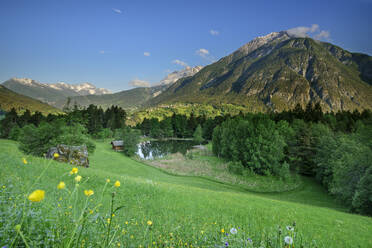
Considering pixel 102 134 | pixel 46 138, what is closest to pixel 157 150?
pixel 102 134

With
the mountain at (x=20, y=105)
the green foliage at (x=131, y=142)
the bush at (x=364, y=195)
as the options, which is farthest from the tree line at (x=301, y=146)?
the mountain at (x=20, y=105)

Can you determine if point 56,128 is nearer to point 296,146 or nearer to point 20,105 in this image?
point 296,146

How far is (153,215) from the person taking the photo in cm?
576

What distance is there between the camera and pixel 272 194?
26.8 meters

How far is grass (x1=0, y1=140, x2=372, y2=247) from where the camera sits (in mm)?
2090

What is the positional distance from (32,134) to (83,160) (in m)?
16.6

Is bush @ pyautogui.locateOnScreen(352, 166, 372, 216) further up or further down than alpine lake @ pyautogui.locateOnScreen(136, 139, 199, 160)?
further up

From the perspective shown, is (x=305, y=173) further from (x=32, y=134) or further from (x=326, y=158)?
(x=32, y=134)

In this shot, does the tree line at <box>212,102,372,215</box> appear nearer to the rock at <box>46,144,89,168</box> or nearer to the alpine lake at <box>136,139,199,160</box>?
the alpine lake at <box>136,139,199,160</box>

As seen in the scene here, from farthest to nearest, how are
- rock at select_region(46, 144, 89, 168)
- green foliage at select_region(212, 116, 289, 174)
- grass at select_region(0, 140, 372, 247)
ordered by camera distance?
green foliage at select_region(212, 116, 289, 174), rock at select_region(46, 144, 89, 168), grass at select_region(0, 140, 372, 247)

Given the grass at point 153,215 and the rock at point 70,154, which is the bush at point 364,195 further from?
the rock at point 70,154

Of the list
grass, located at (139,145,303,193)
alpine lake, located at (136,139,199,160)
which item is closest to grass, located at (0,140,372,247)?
grass, located at (139,145,303,193)

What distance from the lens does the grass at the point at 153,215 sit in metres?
2.09

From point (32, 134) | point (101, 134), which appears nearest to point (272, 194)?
point (32, 134)
